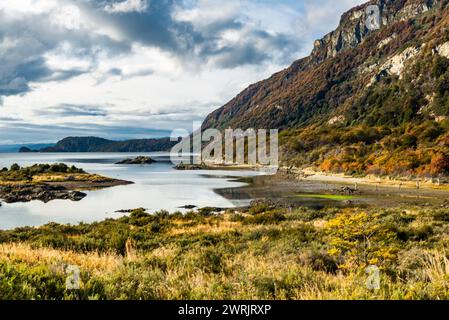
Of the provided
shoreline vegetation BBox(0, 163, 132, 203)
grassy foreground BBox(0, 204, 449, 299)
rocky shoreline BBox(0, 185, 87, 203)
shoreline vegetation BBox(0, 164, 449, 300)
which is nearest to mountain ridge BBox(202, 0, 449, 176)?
shoreline vegetation BBox(0, 163, 132, 203)

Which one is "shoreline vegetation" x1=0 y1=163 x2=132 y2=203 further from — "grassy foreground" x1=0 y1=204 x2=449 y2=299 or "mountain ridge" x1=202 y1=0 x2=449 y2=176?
"mountain ridge" x1=202 y1=0 x2=449 y2=176

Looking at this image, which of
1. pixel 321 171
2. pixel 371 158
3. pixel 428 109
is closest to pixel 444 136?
pixel 371 158

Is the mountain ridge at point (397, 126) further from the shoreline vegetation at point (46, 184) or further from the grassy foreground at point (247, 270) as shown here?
the grassy foreground at point (247, 270)

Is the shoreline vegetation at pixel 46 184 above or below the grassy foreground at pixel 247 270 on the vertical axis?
below

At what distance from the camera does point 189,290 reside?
271 inches

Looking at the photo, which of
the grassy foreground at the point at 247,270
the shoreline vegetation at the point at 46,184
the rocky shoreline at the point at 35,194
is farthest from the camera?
the shoreline vegetation at the point at 46,184

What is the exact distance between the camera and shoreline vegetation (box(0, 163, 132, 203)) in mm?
53125

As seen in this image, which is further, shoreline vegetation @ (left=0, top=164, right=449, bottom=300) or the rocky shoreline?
the rocky shoreline

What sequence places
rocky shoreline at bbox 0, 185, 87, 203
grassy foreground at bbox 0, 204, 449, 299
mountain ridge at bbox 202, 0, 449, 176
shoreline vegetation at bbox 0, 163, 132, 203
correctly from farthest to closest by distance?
mountain ridge at bbox 202, 0, 449, 176
shoreline vegetation at bbox 0, 163, 132, 203
rocky shoreline at bbox 0, 185, 87, 203
grassy foreground at bbox 0, 204, 449, 299

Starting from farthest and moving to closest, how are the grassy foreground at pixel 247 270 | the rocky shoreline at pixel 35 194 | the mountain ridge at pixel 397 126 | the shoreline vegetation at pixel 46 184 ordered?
1. the mountain ridge at pixel 397 126
2. the shoreline vegetation at pixel 46 184
3. the rocky shoreline at pixel 35 194
4. the grassy foreground at pixel 247 270

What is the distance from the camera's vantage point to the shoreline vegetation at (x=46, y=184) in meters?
53.1

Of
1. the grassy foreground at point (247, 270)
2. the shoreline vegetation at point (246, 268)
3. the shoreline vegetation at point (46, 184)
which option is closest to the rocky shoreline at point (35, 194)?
the shoreline vegetation at point (46, 184)

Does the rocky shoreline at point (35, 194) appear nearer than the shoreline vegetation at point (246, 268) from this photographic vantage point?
No
